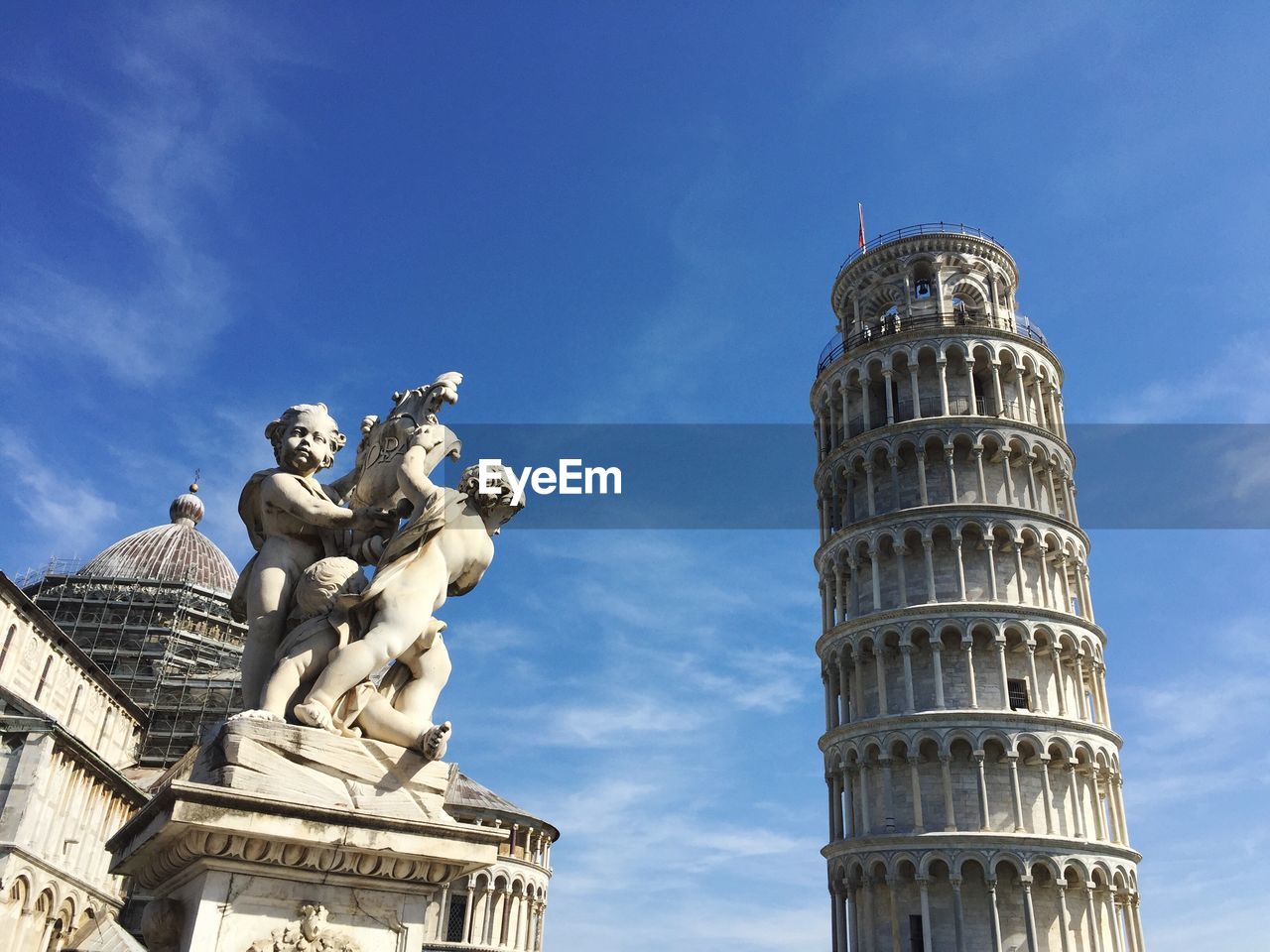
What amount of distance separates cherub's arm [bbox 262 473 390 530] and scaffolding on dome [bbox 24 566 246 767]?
49.3 m

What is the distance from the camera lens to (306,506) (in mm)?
4254

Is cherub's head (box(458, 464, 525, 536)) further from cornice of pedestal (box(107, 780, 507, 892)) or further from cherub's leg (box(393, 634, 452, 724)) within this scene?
cornice of pedestal (box(107, 780, 507, 892))

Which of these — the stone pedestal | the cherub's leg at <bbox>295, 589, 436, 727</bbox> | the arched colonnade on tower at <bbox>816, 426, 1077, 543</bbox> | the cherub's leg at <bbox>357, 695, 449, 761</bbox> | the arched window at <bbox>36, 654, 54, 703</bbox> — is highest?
the arched colonnade on tower at <bbox>816, 426, 1077, 543</bbox>

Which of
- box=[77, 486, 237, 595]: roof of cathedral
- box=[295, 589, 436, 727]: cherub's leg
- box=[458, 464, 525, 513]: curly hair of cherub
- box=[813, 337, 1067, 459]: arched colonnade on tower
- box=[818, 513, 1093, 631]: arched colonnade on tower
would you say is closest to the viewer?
box=[295, 589, 436, 727]: cherub's leg

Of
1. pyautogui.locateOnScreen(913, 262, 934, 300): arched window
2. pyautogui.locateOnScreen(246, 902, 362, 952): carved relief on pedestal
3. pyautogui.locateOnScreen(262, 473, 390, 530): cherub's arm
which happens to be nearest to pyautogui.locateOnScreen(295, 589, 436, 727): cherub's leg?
pyautogui.locateOnScreen(262, 473, 390, 530): cherub's arm

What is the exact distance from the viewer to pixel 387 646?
3.88 m

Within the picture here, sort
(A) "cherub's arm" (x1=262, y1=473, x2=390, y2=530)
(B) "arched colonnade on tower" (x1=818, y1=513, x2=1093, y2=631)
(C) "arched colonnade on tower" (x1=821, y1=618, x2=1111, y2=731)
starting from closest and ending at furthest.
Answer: (A) "cherub's arm" (x1=262, y1=473, x2=390, y2=530), (C) "arched colonnade on tower" (x1=821, y1=618, x2=1111, y2=731), (B) "arched colonnade on tower" (x1=818, y1=513, x2=1093, y2=631)

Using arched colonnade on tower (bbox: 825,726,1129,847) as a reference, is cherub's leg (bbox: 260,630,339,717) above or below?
below

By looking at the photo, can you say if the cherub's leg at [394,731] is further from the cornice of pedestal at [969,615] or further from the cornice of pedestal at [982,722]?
the cornice of pedestal at [969,615]

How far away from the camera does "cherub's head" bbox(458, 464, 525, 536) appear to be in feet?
14.5

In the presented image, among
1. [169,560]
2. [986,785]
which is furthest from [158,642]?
[986,785]

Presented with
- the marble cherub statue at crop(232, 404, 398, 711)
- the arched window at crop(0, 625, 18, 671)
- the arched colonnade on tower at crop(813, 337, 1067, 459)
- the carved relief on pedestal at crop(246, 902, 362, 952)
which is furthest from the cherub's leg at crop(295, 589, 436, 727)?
the arched window at crop(0, 625, 18, 671)

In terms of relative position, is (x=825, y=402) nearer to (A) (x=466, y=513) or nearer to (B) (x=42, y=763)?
(B) (x=42, y=763)

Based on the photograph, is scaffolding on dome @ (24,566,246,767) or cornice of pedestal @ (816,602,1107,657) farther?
scaffolding on dome @ (24,566,246,767)
